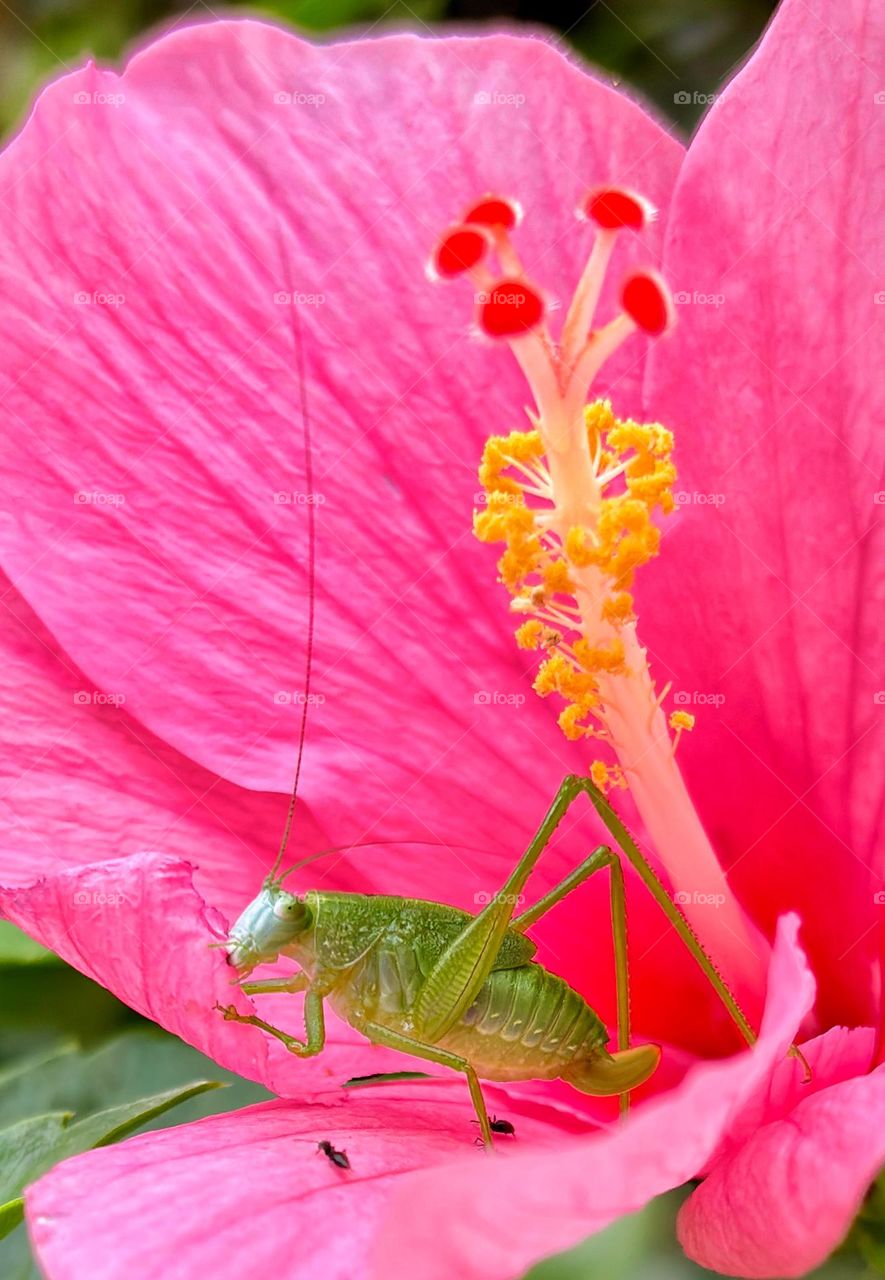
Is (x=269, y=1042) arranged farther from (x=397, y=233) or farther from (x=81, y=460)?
(x=397, y=233)

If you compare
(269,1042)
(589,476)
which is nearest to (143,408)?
(589,476)

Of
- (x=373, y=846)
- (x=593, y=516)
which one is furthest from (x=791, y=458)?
(x=373, y=846)

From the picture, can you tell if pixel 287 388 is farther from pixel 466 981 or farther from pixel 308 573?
pixel 466 981

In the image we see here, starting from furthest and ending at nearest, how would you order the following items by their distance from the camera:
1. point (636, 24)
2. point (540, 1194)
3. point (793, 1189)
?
point (636, 24) < point (793, 1189) < point (540, 1194)

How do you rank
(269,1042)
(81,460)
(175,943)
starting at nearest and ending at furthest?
(175,943) → (269,1042) → (81,460)

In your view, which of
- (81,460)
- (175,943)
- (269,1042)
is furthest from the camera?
(81,460)

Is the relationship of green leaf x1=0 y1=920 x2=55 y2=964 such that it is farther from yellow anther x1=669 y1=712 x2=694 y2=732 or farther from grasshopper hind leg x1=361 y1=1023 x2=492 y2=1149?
yellow anther x1=669 y1=712 x2=694 y2=732
